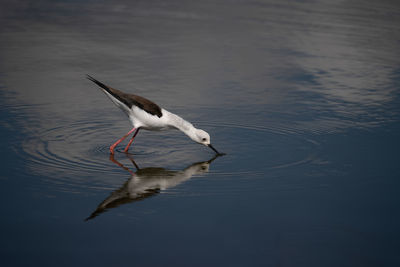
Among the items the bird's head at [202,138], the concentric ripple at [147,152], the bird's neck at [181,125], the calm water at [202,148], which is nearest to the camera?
the calm water at [202,148]

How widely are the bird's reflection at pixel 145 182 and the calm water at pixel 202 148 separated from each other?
0.03m

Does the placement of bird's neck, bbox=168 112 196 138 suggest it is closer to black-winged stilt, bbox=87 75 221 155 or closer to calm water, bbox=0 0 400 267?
black-winged stilt, bbox=87 75 221 155

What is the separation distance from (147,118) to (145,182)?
1.50m

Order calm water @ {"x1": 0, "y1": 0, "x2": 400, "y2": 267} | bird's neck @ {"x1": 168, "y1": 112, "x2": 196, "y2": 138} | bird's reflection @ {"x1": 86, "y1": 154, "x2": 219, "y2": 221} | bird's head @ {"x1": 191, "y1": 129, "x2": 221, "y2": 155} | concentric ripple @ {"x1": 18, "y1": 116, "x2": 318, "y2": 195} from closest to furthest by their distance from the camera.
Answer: calm water @ {"x1": 0, "y1": 0, "x2": 400, "y2": 267} → bird's reflection @ {"x1": 86, "y1": 154, "x2": 219, "y2": 221} → concentric ripple @ {"x1": 18, "y1": 116, "x2": 318, "y2": 195} → bird's head @ {"x1": 191, "y1": 129, "x2": 221, "y2": 155} → bird's neck @ {"x1": 168, "y1": 112, "x2": 196, "y2": 138}

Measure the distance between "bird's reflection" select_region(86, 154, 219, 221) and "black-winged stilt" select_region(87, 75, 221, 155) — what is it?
46cm

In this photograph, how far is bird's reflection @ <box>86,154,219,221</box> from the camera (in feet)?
22.6

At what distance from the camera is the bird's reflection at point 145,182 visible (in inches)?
271

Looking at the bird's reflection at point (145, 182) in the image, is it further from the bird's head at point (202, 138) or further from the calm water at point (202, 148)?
the bird's head at point (202, 138)

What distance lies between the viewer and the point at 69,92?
11.7m

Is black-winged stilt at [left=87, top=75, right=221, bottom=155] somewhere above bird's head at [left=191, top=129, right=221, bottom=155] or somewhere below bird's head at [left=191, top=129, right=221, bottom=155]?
above

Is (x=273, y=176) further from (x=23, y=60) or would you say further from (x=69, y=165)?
(x=23, y=60)

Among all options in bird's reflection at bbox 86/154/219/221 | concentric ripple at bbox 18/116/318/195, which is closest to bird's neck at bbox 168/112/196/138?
concentric ripple at bbox 18/116/318/195

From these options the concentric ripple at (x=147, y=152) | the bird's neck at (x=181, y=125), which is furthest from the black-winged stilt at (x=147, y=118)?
the concentric ripple at (x=147, y=152)

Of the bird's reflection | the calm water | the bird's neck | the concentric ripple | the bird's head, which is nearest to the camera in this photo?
the calm water
